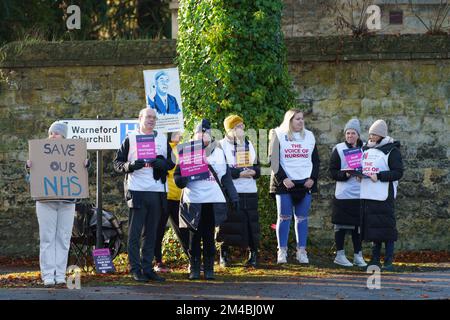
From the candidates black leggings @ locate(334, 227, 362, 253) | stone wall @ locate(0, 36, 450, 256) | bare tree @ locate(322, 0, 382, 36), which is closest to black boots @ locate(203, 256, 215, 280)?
black leggings @ locate(334, 227, 362, 253)

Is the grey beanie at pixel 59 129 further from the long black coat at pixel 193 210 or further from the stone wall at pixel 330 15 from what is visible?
the stone wall at pixel 330 15

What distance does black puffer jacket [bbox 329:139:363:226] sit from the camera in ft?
45.9

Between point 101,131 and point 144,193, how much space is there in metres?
1.78

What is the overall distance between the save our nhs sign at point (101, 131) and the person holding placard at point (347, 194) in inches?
105

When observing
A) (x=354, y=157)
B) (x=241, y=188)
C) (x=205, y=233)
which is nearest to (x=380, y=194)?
(x=354, y=157)

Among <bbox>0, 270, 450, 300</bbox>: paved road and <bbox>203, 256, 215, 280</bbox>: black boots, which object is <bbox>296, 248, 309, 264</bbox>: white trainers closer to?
<bbox>0, 270, 450, 300</bbox>: paved road

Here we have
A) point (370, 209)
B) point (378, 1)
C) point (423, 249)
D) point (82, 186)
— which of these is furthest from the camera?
point (378, 1)

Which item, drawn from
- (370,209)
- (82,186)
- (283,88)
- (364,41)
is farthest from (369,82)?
(82,186)

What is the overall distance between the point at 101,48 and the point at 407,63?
4.51 m

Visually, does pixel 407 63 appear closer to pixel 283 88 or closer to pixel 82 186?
pixel 283 88

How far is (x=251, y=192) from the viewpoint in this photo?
13398 millimetres

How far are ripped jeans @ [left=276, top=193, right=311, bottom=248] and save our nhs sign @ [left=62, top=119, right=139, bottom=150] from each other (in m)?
2.05

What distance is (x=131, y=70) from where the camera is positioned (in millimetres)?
16344

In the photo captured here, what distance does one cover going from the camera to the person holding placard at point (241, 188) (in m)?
13.3
